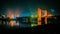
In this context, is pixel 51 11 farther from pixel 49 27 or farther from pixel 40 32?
pixel 40 32

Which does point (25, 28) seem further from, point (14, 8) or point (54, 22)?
point (54, 22)

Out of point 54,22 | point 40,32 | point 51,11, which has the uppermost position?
point 51,11

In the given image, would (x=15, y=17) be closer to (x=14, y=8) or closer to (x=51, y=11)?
(x=14, y=8)

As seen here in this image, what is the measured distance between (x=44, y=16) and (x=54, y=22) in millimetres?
199

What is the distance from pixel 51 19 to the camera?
6.11 feet

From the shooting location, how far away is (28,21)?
71.2 inches

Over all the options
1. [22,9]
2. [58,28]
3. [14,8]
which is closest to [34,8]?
[22,9]

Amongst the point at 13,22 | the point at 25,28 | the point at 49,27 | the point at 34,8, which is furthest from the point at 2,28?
the point at 49,27

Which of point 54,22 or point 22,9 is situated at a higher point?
point 22,9

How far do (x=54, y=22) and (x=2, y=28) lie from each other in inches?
34.2

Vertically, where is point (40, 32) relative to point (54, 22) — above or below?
below

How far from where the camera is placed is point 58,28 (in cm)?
187

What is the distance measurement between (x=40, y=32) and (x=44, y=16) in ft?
0.90

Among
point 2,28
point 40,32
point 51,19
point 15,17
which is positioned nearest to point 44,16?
point 51,19
